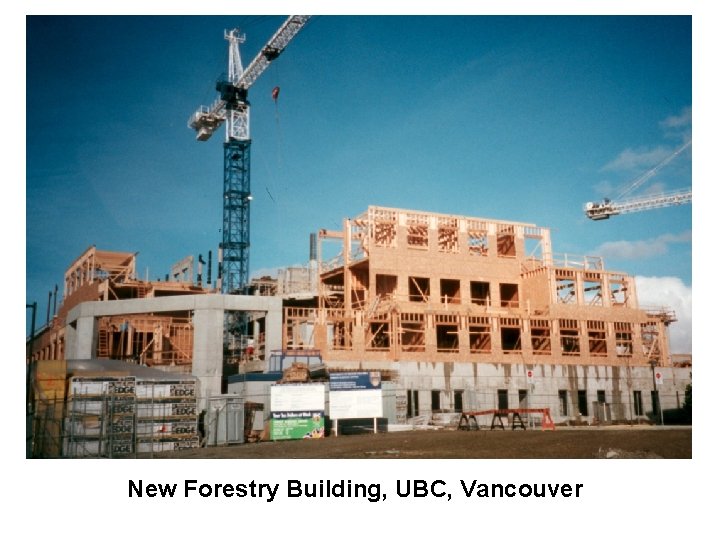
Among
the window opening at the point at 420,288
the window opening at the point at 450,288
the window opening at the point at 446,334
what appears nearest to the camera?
the window opening at the point at 446,334

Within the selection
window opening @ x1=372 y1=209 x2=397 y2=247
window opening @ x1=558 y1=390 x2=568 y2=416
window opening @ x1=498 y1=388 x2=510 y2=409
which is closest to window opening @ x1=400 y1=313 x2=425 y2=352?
window opening @ x1=498 y1=388 x2=510 y2=409

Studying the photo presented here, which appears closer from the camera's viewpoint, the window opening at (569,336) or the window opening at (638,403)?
the window opening at (638,403)

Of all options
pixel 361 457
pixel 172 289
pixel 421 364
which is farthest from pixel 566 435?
pixel 172 289

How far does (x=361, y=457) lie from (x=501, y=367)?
76.2ft

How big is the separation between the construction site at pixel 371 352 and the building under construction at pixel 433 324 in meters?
0.12

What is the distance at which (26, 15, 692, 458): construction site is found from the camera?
27.5 meters

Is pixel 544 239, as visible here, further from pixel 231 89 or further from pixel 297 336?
pixel 231 89

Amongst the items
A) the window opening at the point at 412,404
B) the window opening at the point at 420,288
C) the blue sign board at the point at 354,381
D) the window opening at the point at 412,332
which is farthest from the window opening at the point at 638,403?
the blue sign board at the point at 354,381

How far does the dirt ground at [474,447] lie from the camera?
21.8m

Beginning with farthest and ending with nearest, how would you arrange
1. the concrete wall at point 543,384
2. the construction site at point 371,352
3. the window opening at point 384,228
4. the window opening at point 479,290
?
the window opening at point 479,290 → the window opening at point 384,228 → the concrete wall at point 543,384 → the construction site at point 371,352

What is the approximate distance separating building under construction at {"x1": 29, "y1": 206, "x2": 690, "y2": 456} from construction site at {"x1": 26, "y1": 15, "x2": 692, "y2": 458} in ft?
0.39

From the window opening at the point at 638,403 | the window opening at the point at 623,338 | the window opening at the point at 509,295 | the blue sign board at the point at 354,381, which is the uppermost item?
the window opening at the point at 509,295

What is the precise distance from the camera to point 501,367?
43406mm

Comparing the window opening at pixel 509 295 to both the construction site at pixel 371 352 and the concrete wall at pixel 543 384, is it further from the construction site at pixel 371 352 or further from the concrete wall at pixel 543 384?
the concrete wall at pixel 543 384
